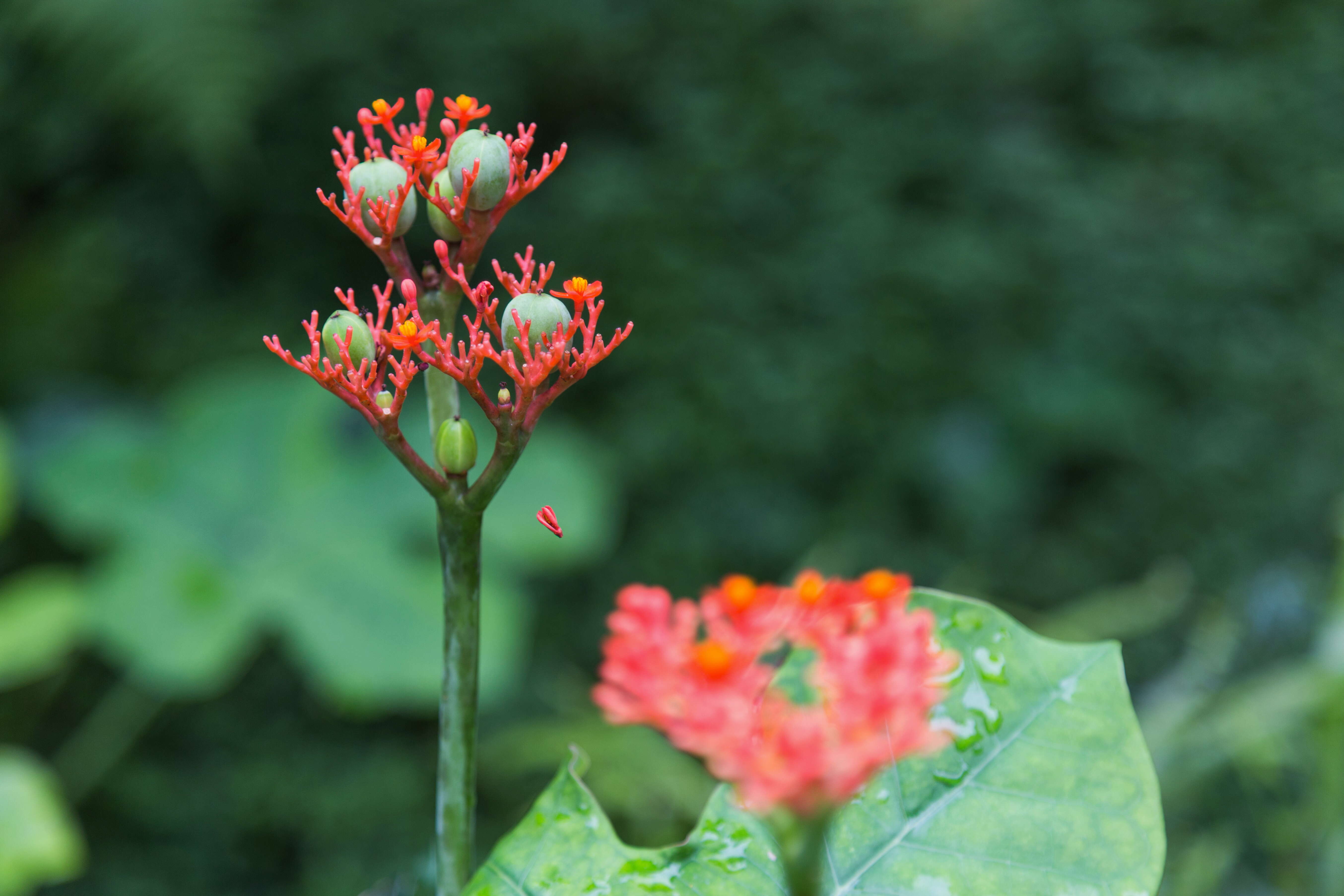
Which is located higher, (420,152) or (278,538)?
(420,152)

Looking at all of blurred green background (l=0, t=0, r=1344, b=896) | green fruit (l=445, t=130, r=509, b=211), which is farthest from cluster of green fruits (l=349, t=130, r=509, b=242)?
blurred green background (l=0, t=0, r=1344, b=896)

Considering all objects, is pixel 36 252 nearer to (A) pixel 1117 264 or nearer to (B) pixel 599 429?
(B) pixel 599 429

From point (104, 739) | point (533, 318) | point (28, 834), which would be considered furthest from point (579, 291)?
point (104, 739)

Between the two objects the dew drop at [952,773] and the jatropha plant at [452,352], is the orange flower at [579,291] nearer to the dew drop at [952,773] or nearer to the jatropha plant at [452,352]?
the jatropha plant at [452,352]

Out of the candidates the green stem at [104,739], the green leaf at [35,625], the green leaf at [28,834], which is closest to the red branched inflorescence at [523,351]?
the green leaf at [28,834]

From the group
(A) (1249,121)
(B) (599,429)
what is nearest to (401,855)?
(B) (599,429)

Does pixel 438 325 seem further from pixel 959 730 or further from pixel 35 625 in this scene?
pixel 35 625

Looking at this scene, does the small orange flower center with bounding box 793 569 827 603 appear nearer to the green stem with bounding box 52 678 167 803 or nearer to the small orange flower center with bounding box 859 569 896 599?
the small orange flower center with bounding box 859 569 896 599

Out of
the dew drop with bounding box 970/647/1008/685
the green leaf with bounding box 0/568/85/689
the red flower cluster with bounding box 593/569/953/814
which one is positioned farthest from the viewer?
the green leaf with bounding box 0/568/85/689
